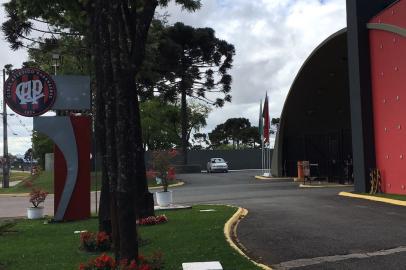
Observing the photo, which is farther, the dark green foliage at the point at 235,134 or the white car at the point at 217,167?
the dark green foliage at the point at 235,134

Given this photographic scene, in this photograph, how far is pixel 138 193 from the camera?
13.6 m

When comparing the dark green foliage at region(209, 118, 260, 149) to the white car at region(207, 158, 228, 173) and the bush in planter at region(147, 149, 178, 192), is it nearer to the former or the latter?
the white car at region(207, 158, 228, 173)

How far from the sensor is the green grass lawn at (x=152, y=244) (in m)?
8.55

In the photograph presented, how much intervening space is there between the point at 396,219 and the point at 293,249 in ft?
14.3

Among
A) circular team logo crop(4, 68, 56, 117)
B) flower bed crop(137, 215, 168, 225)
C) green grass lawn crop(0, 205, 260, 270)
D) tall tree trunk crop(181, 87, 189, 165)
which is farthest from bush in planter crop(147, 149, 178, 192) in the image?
tall tree trunk crop(181, 87, 189, 165)

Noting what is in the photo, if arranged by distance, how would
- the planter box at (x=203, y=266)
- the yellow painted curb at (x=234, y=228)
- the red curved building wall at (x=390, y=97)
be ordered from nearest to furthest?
the planter box at (x=203, y=266) → the yellow painted curb at (x=234, y=228) → the red curved building wall at (x=390, y=97)

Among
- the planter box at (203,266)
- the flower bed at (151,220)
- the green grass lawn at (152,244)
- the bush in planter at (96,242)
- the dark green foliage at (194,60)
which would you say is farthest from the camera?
the dark green foliage at (194,60)

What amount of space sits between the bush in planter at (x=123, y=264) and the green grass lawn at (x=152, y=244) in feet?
3.56

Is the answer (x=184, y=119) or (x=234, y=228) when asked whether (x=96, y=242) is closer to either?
(x=234, y=228)

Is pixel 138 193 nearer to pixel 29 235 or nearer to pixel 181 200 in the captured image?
pixel 29 235

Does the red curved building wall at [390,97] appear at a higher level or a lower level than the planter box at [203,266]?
higher

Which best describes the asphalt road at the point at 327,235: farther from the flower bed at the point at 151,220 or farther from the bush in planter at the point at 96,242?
the bush in planter at the point at 96,242

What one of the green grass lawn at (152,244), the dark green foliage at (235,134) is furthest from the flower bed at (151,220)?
the dark green foliage at (235,134)

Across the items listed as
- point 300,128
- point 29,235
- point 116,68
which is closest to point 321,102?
point 300,128
